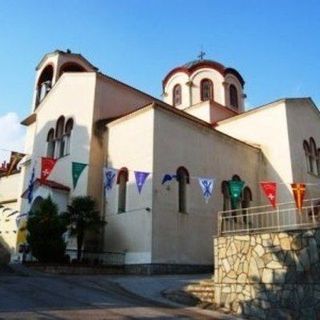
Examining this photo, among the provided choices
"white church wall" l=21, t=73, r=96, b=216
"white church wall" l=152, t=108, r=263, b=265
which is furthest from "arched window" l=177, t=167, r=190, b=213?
"white church wall" l=21, t=73, r=96, b=216

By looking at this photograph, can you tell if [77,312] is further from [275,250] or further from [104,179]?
[104,179]

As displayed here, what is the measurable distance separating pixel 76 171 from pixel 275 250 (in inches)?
415

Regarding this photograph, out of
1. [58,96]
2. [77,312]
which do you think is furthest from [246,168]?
[77,312]

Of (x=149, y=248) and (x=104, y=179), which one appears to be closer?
(x=149, y=248)

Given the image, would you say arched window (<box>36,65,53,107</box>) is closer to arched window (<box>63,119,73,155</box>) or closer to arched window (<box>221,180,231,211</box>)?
arched window (<box>63,119,73,155</box>)

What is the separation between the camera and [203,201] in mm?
19719

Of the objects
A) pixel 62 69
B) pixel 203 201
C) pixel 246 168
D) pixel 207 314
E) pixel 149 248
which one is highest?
pixel 62 69

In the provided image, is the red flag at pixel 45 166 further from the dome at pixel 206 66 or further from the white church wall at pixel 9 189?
the dome at pixel 206 66

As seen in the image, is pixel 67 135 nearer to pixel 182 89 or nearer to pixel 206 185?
pixel 206 185

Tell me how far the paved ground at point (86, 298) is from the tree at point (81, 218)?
3.35 metres

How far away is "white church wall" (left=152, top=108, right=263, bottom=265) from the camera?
17656 millimetres

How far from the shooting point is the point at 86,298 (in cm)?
1105

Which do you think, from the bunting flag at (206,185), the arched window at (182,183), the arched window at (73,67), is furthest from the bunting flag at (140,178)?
the arched window at (73,67)

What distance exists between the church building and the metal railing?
2191 mm
